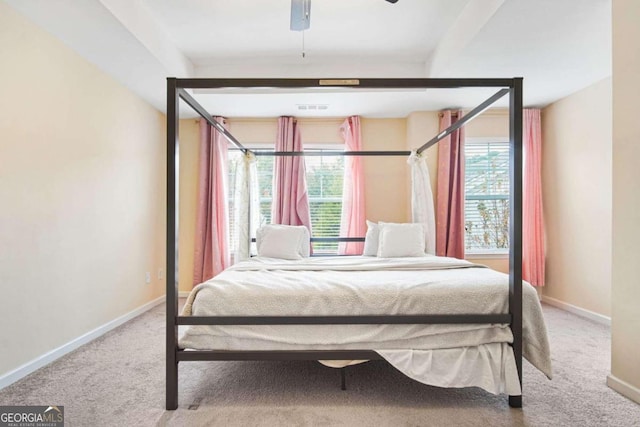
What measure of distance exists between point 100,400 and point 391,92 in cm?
336

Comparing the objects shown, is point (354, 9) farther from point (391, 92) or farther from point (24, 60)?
point (24, 60)

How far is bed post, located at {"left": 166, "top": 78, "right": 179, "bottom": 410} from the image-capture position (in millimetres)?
1672

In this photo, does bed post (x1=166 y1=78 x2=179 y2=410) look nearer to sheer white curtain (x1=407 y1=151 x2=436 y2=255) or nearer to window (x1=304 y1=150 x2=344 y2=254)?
sheer white curtain (x1=407 y1=151 x2=436 y2=255)

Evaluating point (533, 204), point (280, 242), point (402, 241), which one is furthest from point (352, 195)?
point (533, 204)

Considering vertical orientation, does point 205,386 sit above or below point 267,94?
below

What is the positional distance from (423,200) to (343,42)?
1763mm

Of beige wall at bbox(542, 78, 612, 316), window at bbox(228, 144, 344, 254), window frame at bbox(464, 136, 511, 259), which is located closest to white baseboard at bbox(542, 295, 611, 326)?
beige wall at bbox(542, 78, 612, 316)

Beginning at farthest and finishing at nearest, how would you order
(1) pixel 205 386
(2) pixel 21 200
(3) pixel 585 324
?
(3) pixel 585 324
(2) pixel 21 200
(1) pixel 205 386

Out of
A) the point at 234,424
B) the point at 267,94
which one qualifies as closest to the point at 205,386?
the point at 234,424

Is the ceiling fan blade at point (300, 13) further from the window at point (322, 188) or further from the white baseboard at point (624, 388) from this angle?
the white baseboard at point (624, 388)

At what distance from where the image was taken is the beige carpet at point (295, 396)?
1.63 metres

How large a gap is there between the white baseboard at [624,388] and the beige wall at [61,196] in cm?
360

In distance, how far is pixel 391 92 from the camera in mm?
3371

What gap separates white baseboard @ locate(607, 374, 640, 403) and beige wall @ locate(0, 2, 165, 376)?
11.8 feet
